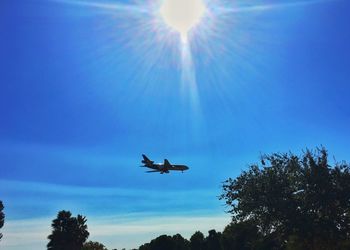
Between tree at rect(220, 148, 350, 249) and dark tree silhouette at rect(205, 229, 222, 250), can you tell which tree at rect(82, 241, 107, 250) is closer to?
dark tree silhouette at rect(205, 229, 222, 250)

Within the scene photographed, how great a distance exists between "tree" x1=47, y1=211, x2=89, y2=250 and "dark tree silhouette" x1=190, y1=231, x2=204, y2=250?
5427 centimetres

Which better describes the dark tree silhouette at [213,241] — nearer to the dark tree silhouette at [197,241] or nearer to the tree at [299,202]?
the dark tree silhouette at [197,241]

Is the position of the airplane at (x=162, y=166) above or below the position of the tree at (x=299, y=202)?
above

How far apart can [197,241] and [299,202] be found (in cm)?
8661

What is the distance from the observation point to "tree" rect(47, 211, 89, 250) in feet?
246

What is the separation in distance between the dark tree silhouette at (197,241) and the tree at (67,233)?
54275 mm

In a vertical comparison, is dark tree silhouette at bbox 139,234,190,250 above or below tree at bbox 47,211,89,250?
above

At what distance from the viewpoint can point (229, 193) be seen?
2024 inches

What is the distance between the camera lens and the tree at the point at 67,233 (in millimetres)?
74875

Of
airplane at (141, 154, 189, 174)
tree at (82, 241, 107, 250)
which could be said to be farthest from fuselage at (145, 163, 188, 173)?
tree at (82, 241, 107, 250)

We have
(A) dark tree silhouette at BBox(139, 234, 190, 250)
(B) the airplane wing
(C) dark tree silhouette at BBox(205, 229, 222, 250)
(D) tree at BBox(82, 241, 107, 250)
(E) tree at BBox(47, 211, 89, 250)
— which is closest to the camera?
(B) the airplane wing

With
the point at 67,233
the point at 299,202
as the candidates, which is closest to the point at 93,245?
the point at 67,233

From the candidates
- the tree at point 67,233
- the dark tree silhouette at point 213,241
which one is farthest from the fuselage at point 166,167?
the dark tree silhouette at point 213,241

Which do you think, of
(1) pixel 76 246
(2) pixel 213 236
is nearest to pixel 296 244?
(1) pixel 76 246
